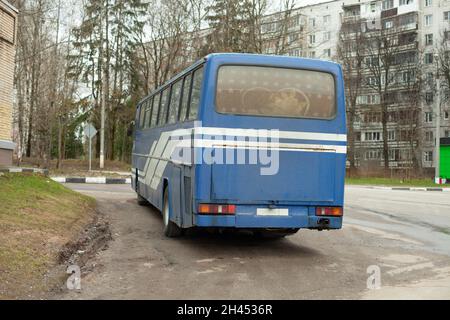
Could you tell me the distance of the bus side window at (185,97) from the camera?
9033 millimetres

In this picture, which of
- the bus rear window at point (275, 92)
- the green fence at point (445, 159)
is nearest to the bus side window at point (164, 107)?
the bus rear window at point (275, 92)

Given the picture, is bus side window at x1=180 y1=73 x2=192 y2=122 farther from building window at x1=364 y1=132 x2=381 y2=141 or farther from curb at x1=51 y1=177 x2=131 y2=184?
building window at x1=364 y1=132 x2=381 y2=141

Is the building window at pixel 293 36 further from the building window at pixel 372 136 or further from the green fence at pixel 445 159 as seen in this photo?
the building window at pixel 372 136

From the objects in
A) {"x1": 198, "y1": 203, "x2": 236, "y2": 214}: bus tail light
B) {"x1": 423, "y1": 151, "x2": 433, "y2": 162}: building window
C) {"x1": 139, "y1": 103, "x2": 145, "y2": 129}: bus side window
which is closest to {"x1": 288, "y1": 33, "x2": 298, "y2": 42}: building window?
{"x1": 139, "y1": 103, "x2": 145, "y2": 129}: bus side window

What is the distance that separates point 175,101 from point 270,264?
4.01m

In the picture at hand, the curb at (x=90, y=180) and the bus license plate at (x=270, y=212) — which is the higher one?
the bus license plate at (x=270, y=212)

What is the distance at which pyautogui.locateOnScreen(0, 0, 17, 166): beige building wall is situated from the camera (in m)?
19.2

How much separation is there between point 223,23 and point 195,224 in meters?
33.9

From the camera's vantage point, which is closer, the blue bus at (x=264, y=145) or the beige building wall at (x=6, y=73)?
the blue bus at (x=264, y=145)

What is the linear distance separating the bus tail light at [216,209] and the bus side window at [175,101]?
2504mm

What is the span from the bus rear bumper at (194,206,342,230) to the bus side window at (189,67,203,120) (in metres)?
1.67

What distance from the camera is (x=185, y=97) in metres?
9.23

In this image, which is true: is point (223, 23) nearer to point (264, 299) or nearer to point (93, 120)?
point (93, 120)

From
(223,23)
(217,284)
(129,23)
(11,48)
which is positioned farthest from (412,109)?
(217,284)
